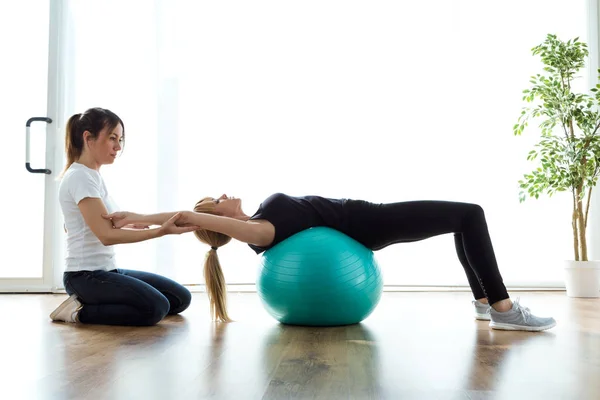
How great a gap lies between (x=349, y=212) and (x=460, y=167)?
1984mm

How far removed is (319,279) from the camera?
8.54 feet

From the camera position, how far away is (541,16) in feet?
15.2

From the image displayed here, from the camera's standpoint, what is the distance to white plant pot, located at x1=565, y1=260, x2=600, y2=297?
13.6 ft

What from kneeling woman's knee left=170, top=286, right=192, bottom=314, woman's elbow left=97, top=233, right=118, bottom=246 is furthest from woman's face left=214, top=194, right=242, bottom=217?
kneeling woman's knee left=170, top=286, right=192, bottom=314

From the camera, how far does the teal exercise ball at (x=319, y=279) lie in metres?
2.62

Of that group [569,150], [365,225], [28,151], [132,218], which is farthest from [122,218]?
[569,150]

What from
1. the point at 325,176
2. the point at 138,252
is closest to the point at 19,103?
the point at 138,252

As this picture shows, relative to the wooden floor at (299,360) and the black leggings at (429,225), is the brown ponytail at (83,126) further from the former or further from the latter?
the black leggings at (429,225)

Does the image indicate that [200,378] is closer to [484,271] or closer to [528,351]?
[528,351]

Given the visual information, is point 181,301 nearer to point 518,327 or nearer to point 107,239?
point 107,239

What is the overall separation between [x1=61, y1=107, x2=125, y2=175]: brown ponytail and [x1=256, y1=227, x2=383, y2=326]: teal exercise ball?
3.15ft

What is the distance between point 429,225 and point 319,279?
0.54 m

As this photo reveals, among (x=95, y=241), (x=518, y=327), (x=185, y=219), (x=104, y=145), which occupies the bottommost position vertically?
(x=518, y=327)

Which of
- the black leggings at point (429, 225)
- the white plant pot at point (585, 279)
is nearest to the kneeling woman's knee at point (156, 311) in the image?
the black leggings at point (429, 225)
